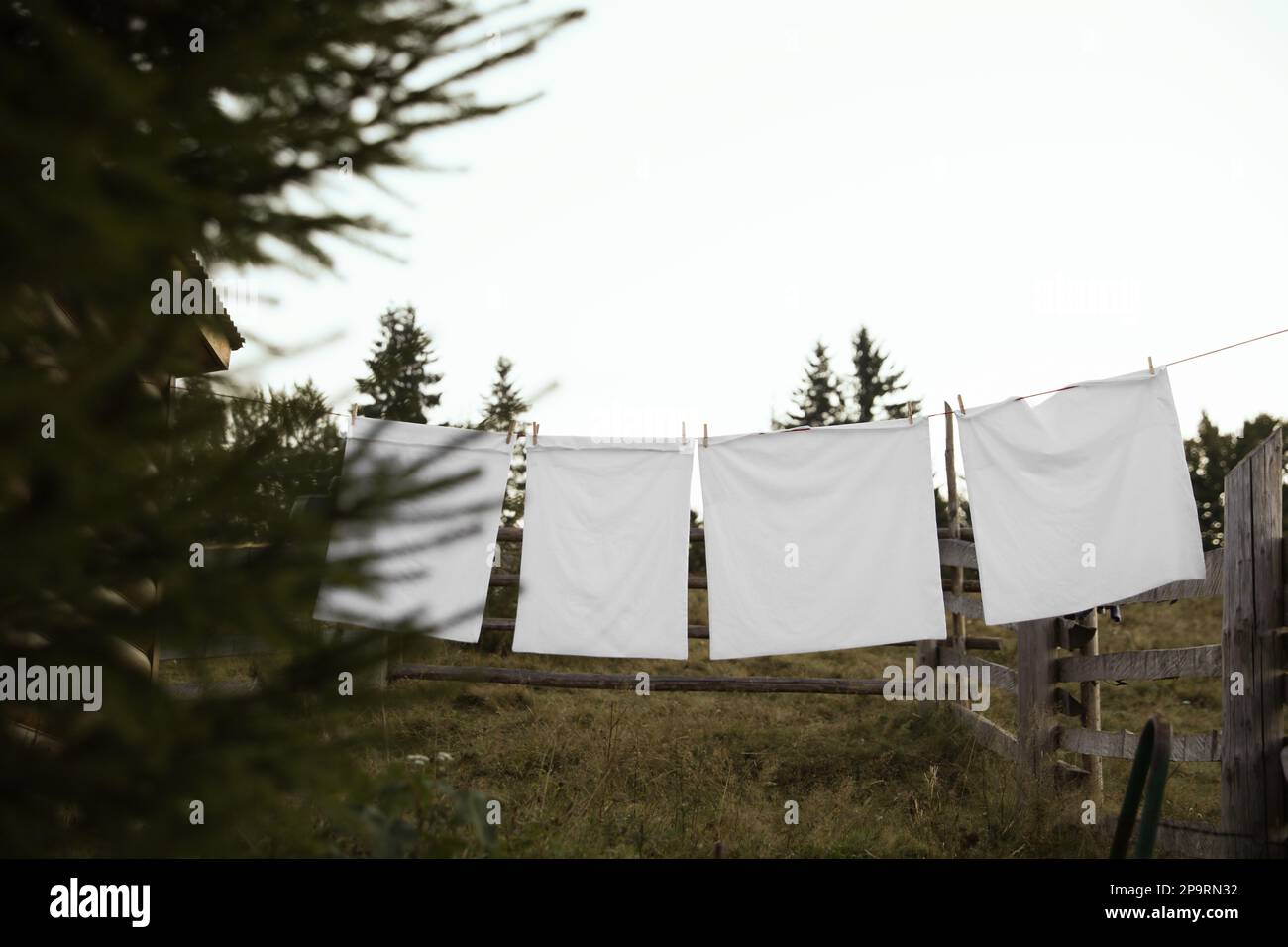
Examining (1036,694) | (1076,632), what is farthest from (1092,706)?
(1076,632)

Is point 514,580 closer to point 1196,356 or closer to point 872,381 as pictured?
point 1196,356

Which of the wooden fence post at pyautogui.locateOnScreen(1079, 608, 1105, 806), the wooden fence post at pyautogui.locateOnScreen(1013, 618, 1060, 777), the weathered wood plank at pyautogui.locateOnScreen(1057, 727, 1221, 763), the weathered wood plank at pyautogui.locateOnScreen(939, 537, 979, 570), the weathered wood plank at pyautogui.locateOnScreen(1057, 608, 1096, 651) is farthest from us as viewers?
the weathered wood plank at pyautogui.locateOnScreen(939, 537, 979, 570)

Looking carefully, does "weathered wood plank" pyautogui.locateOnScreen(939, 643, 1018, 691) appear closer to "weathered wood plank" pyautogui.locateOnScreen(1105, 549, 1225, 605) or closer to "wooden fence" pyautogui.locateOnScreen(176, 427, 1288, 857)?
"wooden fence" pyautogui.locateOnScreen(176, 427, 1288, 857)

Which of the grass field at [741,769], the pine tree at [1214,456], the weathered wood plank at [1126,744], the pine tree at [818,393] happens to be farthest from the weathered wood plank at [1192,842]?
the pine tree at [818,393]

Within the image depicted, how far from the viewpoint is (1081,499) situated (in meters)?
4.41

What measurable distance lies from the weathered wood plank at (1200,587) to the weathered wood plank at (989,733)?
1.09 meters

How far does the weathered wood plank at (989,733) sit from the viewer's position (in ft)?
16.3

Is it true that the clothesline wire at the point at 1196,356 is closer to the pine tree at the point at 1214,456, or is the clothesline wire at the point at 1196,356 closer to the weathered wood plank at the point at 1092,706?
the weathered wood plank at the point at 1092,706

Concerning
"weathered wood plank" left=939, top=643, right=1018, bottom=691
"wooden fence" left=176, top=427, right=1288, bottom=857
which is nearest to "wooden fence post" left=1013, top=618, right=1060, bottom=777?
"wooden fence" left=176, top=427, right=1288, bottom=857

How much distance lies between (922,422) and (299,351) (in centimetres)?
434

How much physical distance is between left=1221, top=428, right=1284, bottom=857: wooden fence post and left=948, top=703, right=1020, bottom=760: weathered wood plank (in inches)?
70.1

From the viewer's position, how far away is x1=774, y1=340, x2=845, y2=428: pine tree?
32469 mm

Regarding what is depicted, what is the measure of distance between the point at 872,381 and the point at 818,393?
2.27 meters
